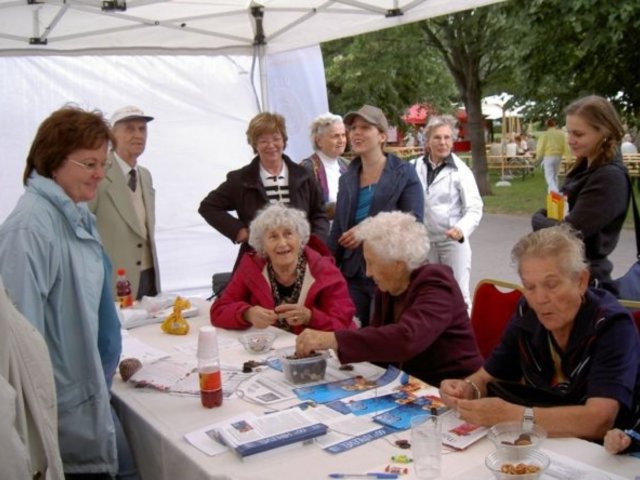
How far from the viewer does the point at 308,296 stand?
335cm

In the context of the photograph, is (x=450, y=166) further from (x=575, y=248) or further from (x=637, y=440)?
(x=637, y=440)

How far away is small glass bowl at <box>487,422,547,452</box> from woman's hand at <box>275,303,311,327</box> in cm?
146

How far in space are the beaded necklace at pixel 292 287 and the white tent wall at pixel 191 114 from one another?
134 inches

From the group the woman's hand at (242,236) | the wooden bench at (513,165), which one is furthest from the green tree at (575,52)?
the wooden bench at (513,165)

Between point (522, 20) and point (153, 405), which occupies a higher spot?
→ point (522, 20)

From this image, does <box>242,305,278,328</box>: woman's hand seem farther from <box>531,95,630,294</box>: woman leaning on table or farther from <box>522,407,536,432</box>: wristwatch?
<box>522,407,536,432</box>: wristwatch

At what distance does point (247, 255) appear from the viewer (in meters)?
3.54

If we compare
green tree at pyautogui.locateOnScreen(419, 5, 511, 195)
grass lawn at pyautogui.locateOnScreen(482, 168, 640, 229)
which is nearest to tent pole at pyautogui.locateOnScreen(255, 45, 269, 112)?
grass lawn at pyautogui.locateOnScreen(482, 168, 640, 229)

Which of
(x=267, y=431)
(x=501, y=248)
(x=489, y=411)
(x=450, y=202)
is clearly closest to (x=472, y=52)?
(x=501, y=248)

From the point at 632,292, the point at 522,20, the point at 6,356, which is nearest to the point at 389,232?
the point at 632,292

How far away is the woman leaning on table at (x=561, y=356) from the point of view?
6.45 feet

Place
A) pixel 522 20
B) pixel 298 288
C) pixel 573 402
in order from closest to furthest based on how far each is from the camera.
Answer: pixel 573 402 < pixel 298 288 < pixel 522 20

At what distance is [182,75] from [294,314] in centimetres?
401

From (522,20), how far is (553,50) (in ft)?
2.68
